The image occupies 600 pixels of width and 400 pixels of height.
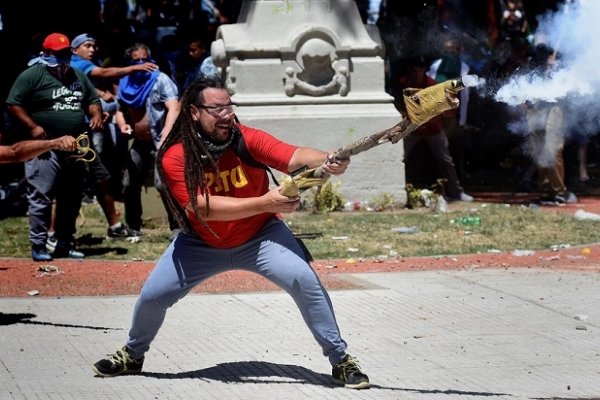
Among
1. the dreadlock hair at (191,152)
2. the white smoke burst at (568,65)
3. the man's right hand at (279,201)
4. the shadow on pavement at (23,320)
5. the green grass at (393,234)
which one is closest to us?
the man's right hand at (279,201)

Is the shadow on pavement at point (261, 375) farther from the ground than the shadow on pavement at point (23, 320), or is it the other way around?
the shadow on pavement at point (261, 375)

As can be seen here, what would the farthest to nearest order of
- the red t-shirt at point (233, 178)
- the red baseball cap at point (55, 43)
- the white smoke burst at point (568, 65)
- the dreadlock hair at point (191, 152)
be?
1. the red baseball cap at point (55, 43)
2. the white smoke burst at point (568, 65)
3. the red t-shirt at point (233, 178)
4. the dreadlock hair at point (191, 152)

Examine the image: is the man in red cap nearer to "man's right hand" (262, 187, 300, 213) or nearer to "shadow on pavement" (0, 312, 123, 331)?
"shadow on pavement" (0, 312, 123, 331)

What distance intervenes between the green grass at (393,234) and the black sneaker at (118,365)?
14.6ft

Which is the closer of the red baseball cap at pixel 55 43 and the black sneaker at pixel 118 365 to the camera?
the black sneaker at pixel 118 365

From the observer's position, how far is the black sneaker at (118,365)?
22.8 feet

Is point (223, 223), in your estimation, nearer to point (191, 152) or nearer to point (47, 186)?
point (191, 152)

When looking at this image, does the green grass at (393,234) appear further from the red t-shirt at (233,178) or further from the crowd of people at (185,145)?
the red t-shirt at (233,178)

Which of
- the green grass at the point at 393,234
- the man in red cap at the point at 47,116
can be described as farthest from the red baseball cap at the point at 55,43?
the green grass at the point at 393,234

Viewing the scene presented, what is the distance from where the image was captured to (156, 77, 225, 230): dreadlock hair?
6.56 m

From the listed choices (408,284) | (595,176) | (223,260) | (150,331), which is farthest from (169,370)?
(595,176)

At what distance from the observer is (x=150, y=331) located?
6.94 m

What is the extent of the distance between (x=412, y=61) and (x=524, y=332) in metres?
8.26

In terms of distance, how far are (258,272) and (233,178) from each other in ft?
1.72
